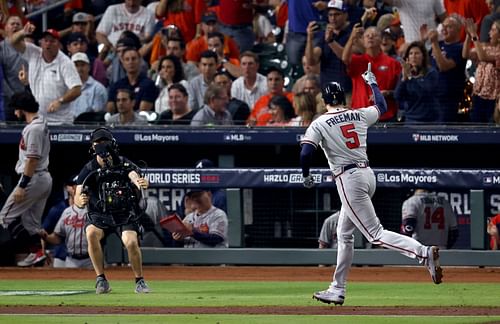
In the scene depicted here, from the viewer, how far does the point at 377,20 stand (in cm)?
1627

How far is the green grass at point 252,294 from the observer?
1061 centimetres

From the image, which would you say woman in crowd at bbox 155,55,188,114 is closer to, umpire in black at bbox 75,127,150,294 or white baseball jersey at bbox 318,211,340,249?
white baseball jersey at bbox 318,211,340,249

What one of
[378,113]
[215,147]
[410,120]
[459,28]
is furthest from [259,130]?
[378,113]

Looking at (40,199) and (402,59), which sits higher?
(402,59)

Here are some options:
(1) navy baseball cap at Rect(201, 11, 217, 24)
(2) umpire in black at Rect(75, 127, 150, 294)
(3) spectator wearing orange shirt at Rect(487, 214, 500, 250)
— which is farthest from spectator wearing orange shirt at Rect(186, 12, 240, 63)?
(2) umpire in black at Rect(75, 127, 150, 294)

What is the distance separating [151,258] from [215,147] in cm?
152

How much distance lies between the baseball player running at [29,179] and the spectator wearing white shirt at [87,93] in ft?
2.95

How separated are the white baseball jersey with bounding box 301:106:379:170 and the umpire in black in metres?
1.99

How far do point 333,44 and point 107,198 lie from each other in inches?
159

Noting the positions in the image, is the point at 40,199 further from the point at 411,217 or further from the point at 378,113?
the point at 378,113

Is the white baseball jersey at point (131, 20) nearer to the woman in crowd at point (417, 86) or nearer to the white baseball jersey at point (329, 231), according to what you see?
the woman in crowd at point (417, 86)

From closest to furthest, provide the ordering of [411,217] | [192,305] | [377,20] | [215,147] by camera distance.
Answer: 1. [192,305]
2. [411,217]
3. [215,147]
4. [377,20]

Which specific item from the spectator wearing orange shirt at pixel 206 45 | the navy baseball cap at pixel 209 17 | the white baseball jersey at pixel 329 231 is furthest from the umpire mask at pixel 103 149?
the navy baseball cap at pixel 209 17

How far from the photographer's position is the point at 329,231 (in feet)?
46.2
